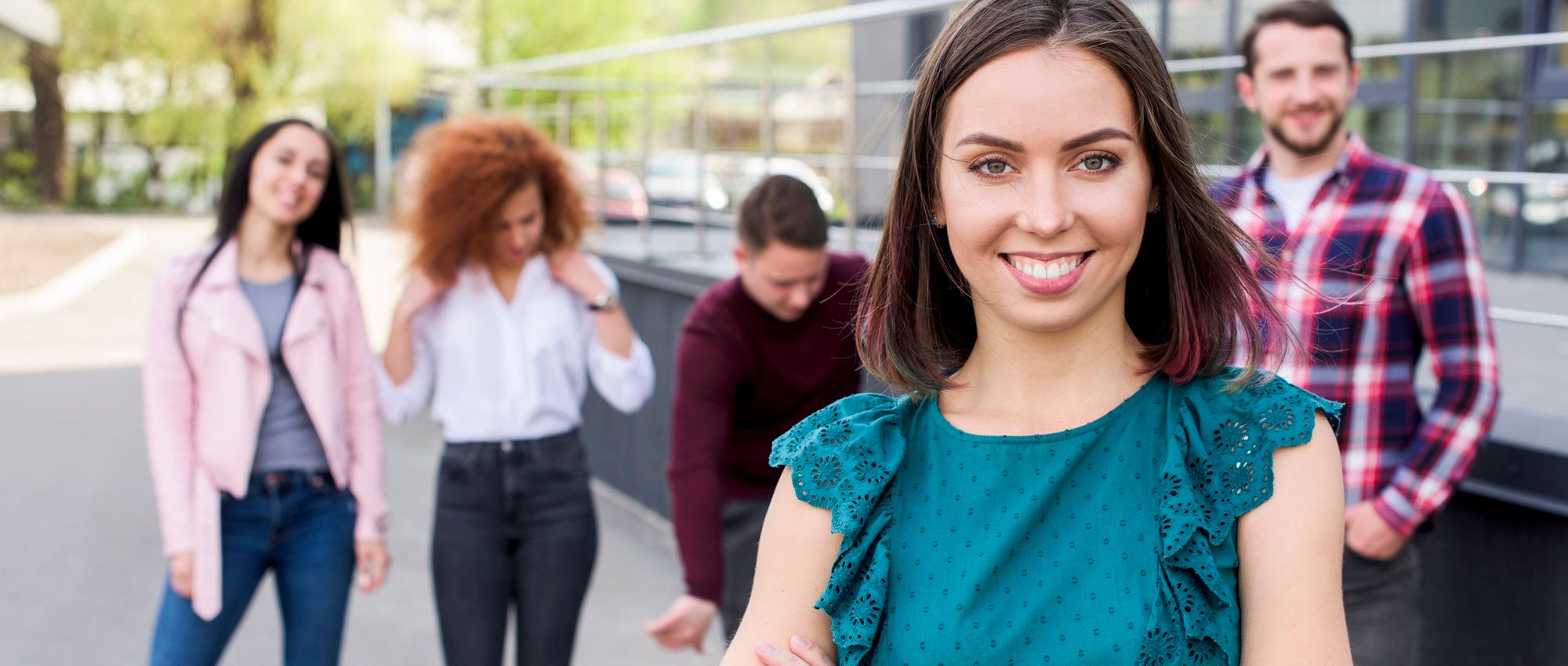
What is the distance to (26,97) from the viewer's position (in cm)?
3631

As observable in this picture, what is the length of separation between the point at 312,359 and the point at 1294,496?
118 inches

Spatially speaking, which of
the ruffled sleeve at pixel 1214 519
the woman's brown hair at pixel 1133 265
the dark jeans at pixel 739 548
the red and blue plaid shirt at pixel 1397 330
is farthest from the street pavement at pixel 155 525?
the ruffled sleeve at pixel 1214 519

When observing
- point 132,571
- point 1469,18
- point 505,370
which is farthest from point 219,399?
point 1469,18

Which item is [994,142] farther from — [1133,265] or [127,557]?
[127,557]

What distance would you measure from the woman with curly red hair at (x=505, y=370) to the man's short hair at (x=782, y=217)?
0.70 meters

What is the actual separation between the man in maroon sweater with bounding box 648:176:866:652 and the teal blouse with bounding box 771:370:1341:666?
2010 millimetres

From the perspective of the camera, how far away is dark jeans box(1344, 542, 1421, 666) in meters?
3.11

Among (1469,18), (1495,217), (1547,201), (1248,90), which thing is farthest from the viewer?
(1469,18)

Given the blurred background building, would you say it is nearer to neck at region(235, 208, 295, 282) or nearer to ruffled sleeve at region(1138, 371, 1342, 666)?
ruffled sleeve at region(1138, 371, 1342, 666)

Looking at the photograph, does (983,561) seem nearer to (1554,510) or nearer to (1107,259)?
(1107,259)

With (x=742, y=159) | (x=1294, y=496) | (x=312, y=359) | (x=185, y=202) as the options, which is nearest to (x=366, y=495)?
(x=312, y=359)

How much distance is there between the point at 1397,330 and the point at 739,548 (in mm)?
1671

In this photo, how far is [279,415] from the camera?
12.6 feet

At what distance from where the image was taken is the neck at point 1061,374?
5.17 feet
